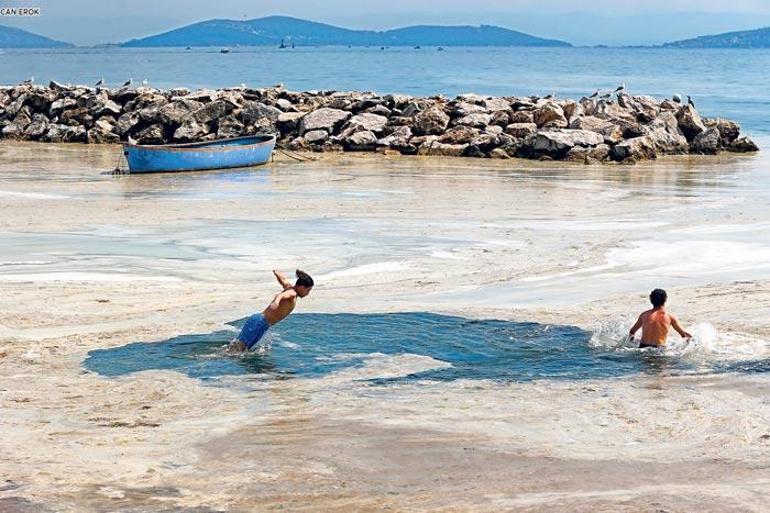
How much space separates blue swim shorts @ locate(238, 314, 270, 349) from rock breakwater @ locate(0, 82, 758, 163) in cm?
2662

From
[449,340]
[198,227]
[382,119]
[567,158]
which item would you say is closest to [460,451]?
[449,340]

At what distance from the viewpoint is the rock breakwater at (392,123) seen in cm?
4106

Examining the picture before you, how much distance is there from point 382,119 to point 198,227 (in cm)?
2171

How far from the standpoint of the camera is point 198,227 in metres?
24.2

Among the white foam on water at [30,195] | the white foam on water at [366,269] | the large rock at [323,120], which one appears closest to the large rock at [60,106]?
the large rock at [323,120]

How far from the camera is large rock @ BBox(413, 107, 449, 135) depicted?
143ft

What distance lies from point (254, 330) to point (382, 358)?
1.60 metres

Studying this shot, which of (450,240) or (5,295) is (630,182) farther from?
(5,295)

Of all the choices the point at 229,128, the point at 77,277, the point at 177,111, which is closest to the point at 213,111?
the point at 229,128

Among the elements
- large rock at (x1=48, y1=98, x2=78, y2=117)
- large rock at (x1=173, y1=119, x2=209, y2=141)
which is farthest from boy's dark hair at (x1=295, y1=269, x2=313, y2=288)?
large rock at (x1=48, y1=98, x2=78, y2=117)

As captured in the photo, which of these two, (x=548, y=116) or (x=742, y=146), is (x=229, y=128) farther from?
(x=742, y=146)

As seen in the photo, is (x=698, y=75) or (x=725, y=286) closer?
(x=725, y=286)

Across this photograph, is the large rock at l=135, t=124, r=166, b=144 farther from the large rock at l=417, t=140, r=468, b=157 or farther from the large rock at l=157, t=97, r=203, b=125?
the large rock at l=417, t=140, r=468, b=157

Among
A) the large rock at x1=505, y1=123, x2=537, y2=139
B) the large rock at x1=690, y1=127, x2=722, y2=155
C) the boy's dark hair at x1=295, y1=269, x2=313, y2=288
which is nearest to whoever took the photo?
the boy's dark hair at x1=295, y1=269, x2=313, y2=288
